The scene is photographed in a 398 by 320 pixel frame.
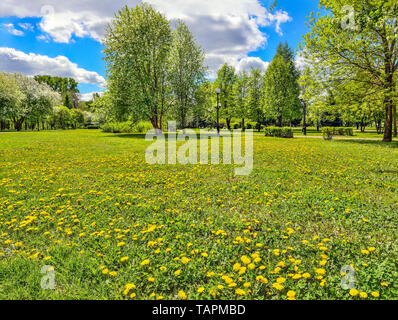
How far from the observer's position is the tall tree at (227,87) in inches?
1841

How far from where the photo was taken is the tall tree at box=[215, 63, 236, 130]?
46750 millimetres

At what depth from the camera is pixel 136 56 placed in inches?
1000

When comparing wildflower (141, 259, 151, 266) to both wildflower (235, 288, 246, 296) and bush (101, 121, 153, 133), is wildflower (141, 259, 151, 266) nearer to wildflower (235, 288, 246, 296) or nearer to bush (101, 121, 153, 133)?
wildflower (235, 288, 246, 296)

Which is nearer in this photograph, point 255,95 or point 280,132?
point 280,132

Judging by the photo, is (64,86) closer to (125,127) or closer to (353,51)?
(125,127)

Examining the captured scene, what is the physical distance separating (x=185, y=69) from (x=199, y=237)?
90.8 feet

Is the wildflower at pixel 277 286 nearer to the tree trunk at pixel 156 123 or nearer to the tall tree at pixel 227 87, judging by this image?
the tree trunk at pixel 156 123

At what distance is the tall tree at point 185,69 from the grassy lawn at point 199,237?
2313 centimetres

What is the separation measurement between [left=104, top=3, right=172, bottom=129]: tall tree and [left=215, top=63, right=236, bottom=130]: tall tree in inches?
888

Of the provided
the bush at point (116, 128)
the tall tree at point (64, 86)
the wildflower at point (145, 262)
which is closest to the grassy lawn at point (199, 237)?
the wildflower at point (145, 262)

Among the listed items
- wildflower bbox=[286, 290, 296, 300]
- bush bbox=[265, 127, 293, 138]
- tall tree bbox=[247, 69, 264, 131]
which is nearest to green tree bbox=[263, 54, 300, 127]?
tall tree bbox=[247, 69, 264, 131]

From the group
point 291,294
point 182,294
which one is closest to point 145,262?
point 182,294

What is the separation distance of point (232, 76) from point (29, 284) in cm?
5028
